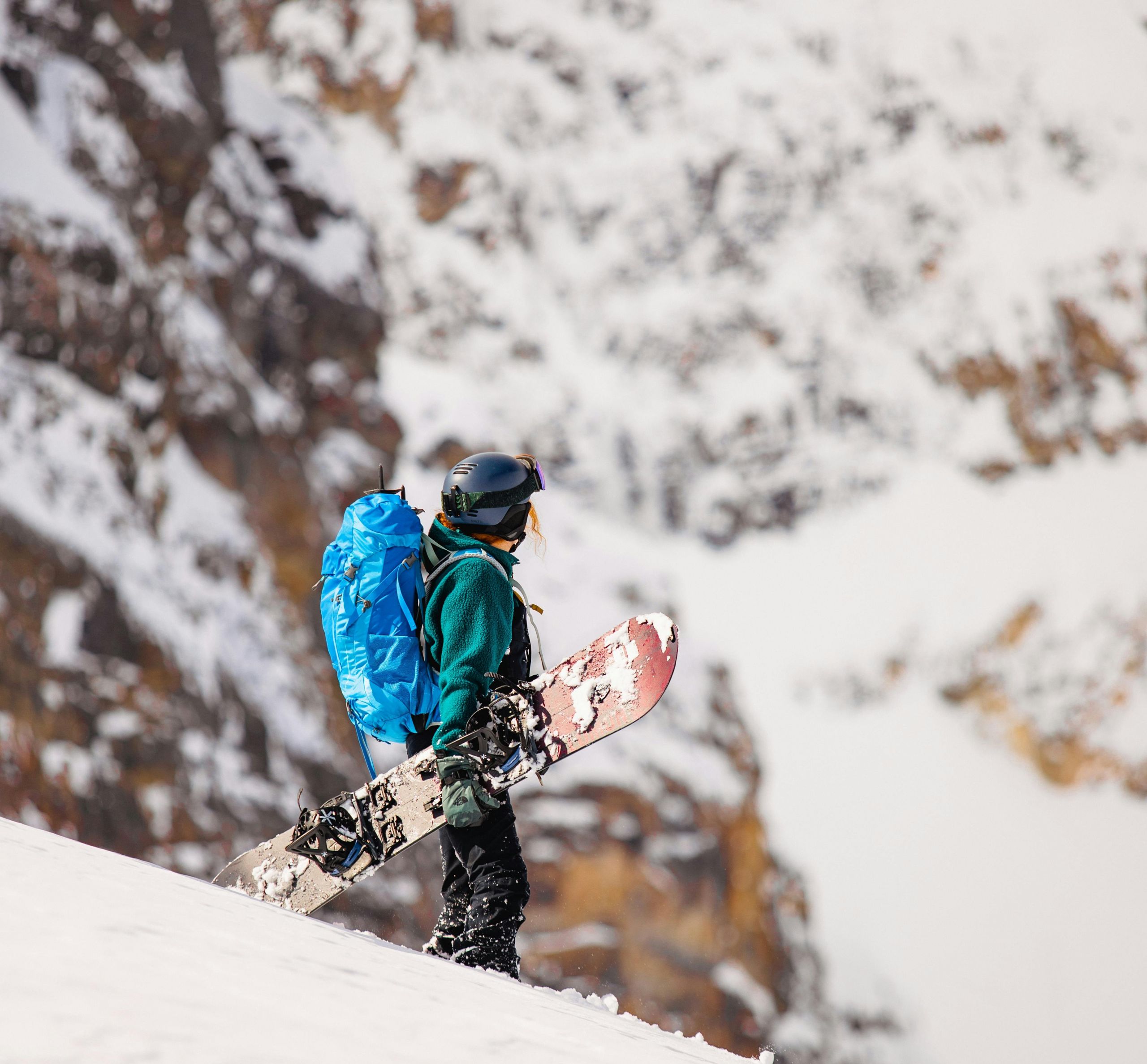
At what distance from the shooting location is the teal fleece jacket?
279cm

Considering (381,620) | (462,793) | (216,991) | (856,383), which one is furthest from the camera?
(856,383)

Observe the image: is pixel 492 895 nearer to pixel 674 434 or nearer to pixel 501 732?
pixel 501 732

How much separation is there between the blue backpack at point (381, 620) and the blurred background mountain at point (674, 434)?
504 inches

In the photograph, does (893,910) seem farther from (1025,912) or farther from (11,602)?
(11,602)

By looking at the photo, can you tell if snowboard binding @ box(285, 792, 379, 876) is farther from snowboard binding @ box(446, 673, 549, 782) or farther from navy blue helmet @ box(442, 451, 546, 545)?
navy blue helmet @ box(442, 451, 546, 545)

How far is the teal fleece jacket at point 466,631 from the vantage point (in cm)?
279

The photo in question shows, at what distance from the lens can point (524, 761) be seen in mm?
2977

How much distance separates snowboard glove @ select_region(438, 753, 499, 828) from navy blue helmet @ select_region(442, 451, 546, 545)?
0.76 m

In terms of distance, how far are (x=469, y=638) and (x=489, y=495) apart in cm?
49

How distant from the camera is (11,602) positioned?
13.9 meters

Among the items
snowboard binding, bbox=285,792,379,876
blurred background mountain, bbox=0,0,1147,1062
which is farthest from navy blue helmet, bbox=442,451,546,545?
blurred background mountain, bbox=0,0,1147,1062

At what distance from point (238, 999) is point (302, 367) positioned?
29.6 metres

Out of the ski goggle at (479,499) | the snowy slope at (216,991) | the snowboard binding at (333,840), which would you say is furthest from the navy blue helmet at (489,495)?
the snowy slope at (216,991)

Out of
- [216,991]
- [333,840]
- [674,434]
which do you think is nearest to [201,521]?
[333,840]
